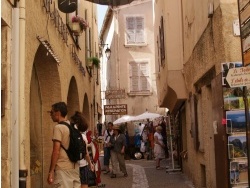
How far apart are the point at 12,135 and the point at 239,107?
356 cm

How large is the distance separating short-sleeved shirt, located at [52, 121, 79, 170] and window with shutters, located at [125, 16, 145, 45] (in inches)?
944

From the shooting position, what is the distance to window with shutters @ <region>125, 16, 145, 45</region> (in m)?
30.2

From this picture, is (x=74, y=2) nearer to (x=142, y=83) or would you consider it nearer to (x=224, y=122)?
(x=224, y=122)

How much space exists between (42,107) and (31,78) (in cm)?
89

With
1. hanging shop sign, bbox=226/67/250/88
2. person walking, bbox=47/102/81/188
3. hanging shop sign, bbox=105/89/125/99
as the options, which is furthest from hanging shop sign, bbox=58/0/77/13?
hanging shop sign, bbox=105/89/125/99

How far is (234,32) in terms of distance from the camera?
25.5ft

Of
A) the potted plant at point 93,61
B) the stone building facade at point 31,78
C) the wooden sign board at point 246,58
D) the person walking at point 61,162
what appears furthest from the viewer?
the potted plant at point 93,61

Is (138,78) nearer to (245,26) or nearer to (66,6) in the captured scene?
(66,6)

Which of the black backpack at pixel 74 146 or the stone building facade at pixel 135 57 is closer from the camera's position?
the black backpack at pixel 74 146

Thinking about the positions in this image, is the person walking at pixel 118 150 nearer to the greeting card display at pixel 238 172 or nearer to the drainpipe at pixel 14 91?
the greeting card display at pixel 238 172

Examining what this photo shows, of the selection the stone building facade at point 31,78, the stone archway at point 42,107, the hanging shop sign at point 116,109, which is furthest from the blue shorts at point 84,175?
the hanging shop sign at point 116,109

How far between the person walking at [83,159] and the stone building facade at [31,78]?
2.59 ft

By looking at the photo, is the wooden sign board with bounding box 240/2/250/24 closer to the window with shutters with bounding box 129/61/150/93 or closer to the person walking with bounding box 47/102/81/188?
the person walking with bounding box 47/102/81/188

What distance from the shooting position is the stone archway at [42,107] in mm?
9820
